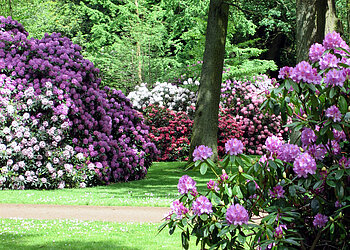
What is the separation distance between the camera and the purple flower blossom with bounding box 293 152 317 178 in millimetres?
3006

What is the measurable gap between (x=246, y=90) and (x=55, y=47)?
32.5ft

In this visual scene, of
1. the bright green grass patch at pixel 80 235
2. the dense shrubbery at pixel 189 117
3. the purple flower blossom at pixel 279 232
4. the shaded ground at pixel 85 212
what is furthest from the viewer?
the dense shrubbery at pixel 189 117

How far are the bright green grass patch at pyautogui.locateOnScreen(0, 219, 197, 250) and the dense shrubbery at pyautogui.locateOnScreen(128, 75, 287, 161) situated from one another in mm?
10265

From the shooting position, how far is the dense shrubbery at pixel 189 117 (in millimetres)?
16547

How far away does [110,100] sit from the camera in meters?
11.6

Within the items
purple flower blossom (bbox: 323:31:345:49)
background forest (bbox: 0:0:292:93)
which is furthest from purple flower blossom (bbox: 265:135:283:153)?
background forest (bbox: 0:0:292:93)

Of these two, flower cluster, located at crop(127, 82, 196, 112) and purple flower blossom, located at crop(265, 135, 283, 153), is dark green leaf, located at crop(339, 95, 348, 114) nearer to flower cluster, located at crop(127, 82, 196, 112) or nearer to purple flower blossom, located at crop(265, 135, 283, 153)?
purple flower blossom, located at crop(265, 135, 283, 153)

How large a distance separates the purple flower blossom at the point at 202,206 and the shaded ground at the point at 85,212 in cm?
318

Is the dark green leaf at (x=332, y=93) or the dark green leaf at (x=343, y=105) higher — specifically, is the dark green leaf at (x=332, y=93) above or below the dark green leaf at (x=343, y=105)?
above

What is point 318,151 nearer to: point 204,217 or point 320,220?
point 320,220

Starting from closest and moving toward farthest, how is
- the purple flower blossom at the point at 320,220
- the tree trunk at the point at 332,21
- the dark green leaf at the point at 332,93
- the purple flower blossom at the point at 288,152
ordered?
the dark green leaf at the point at 332,93 → the purple flower blossom at the point at 320,220 → the purple flower blossom at the point at 288,152 → the tree trunk at the point at 332,21

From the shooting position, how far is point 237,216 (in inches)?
114

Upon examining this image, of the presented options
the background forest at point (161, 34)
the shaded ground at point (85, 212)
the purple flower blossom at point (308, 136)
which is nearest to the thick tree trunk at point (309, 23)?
the shaded ground at point (85, 212)

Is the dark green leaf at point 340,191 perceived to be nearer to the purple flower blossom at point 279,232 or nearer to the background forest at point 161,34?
the purple flower blossom at point 279,232
